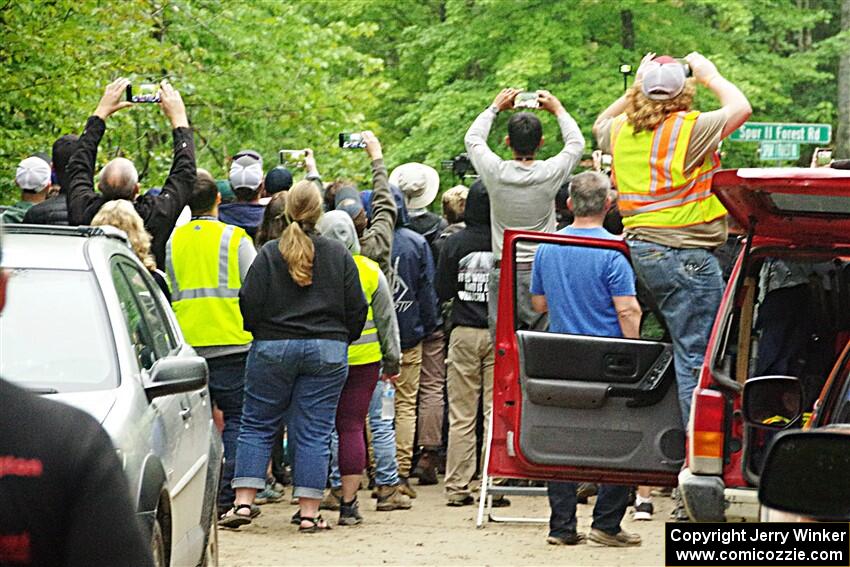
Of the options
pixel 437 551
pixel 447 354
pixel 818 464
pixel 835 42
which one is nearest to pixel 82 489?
pixel 818 464

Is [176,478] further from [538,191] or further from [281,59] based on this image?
[281,59]

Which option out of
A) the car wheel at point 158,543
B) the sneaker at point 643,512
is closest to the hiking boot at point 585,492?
the sneaker at point 643,512

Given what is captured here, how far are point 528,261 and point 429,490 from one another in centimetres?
283

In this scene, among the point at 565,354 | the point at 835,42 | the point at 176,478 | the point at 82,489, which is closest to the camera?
the point at 82,489

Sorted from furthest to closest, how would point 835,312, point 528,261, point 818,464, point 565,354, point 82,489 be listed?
1. point 528,261
2. point 565,354
3. point 835,312
4. point 818,464
5. point 82,489

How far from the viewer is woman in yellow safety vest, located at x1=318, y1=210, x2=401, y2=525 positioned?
10695 mm

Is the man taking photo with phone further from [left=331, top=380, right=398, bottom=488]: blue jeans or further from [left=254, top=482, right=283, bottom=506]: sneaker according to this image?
[left=254, top=482, right=283, bottom=506]: sneaker

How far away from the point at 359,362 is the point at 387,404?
1015 millimetres

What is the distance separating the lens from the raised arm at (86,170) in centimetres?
992

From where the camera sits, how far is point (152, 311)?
7566 mm

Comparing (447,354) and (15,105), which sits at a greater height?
(15,105)

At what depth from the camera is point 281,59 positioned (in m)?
25.8

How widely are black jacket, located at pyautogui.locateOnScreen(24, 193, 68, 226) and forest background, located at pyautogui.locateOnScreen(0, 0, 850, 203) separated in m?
3.20

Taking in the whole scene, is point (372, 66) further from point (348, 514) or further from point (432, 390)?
point (348, 514)
